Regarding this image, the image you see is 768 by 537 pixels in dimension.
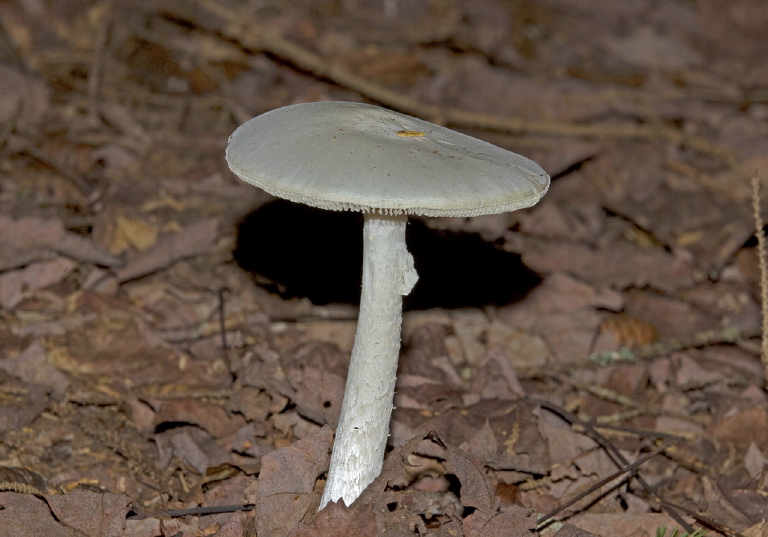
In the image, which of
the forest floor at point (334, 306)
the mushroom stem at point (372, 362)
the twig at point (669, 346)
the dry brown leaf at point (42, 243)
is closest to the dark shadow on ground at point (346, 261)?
the forest floor at point (334, 306)

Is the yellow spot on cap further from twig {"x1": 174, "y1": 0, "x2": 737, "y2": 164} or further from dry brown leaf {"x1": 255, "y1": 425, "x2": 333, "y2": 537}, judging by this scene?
twig {"x1": 174, "y1": 0, "x2": 737, "y2": 164}

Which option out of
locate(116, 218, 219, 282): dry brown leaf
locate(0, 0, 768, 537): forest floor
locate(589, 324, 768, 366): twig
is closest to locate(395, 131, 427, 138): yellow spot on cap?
locate(0, 0, 768, 537): forest floor

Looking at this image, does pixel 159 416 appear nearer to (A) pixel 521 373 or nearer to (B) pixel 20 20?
(A) pixel 521 373

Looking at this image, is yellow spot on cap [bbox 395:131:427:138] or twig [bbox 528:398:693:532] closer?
yellow spot on cap [bbox 395:131:427:138]

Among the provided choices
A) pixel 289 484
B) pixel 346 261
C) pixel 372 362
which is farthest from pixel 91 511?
pixel 346 261

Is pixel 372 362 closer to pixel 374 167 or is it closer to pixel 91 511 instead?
pixel 374 167

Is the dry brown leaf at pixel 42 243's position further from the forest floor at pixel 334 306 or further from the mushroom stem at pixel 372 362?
the mushroom stem at pixel 372 362
